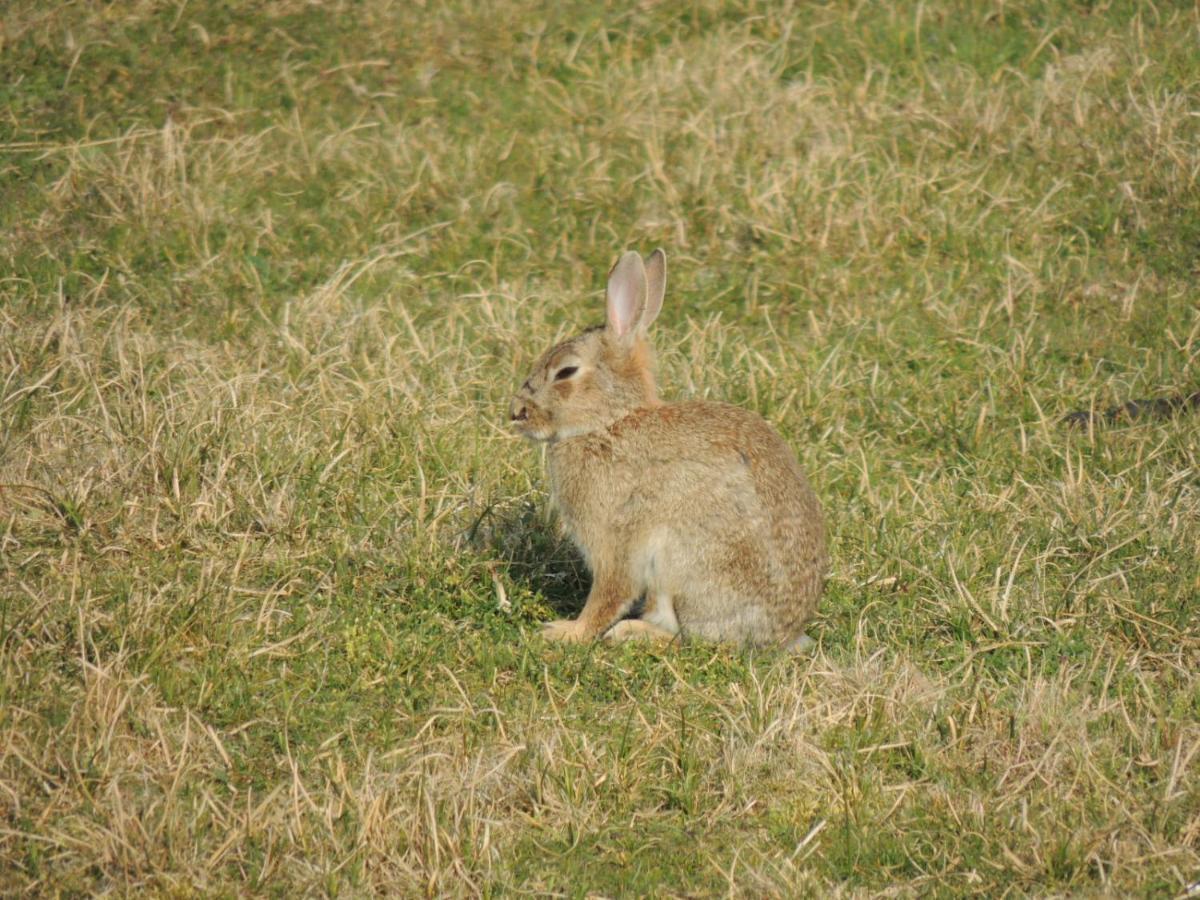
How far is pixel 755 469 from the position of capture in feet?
18.6

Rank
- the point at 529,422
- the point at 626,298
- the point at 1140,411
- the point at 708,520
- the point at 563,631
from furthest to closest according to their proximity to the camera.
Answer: the point at 1140,411, the point at 626,298, the point at 529,422, the point at 563,631, the point at 708,520

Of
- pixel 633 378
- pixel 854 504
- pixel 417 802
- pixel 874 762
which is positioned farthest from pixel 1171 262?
pixel 417 802

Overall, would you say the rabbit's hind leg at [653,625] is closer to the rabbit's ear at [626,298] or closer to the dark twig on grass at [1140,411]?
the rabbit's ear at [626,298]

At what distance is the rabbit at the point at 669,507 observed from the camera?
5629 millimetres

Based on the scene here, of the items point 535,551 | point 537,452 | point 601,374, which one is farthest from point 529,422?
point 537,452

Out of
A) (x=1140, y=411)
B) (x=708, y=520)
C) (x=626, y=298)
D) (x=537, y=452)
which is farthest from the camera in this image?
(x=1140, y=411)

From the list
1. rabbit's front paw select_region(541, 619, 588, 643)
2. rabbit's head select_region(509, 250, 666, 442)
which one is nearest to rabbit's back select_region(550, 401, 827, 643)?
rabbit's head select_region(509, 250, 666, 442)

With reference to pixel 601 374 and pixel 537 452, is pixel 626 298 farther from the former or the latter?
pixel 537 452

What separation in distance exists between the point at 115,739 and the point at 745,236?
4896mm

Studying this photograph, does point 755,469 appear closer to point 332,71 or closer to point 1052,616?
point 1052,616

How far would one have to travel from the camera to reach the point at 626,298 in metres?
6.20

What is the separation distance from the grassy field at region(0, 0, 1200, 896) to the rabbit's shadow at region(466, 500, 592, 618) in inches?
0.9

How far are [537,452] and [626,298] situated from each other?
956 mm

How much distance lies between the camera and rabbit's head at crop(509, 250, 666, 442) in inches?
237
